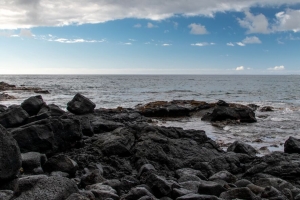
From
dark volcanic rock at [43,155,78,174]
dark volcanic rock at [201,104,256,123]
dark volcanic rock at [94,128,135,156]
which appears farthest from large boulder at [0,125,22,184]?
dark volcanic rock at [201,104,256,123]

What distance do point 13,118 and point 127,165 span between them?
6425 mm

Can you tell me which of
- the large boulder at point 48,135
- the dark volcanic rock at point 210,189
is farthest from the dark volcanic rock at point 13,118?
the dark volcanic rock at point 210,189

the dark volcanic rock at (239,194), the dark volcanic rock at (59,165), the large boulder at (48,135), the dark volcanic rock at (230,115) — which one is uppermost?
the large boulder at (48,135)

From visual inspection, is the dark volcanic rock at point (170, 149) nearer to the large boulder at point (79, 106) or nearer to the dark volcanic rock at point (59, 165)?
the dark volcanic rock at point (59, 165)

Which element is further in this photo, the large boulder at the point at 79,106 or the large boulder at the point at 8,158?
the large boulder at the point at 79,106

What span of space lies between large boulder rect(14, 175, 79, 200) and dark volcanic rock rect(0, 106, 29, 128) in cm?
902

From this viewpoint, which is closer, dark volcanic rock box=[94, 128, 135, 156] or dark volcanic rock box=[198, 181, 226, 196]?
dark volcanic rock box=[198, 181, 226, 196]

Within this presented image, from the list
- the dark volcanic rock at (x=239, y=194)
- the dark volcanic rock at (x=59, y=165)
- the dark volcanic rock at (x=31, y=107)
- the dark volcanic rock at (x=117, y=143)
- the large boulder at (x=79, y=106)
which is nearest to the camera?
the dark volcanic rock at (x=239, y=194)

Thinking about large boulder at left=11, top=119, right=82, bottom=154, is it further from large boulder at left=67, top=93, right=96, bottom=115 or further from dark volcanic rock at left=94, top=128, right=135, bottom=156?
large boulder at left=67, top=93, right=96, bottom=115

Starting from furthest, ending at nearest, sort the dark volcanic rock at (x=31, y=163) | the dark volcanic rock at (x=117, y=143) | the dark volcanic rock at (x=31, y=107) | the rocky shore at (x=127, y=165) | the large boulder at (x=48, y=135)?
the dark volcanic rock at (x=31, y=107)
the dark volcanic rock at (x=117, y=143)
the large boulder at (x=48, y=135)
the dark volcanic rock at (x=31, y=163)
the rocky shore at (x=127, y=165)

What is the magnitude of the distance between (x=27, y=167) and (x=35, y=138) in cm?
217

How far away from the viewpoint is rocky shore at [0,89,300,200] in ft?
23.1

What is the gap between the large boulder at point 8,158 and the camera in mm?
7312

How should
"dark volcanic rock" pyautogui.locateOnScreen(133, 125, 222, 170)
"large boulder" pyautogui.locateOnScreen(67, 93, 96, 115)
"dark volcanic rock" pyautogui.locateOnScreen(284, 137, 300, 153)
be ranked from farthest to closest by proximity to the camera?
"large boulder" pyautogui.locateOnScreen(67, 93, 96, 115)
"dark volcanic rock" pyautogui.locateOnScreen(284, 137, 300, 153)
"dark volcanic rock" pyautogui.locateOnScreen(133, 125, 222, 170)
